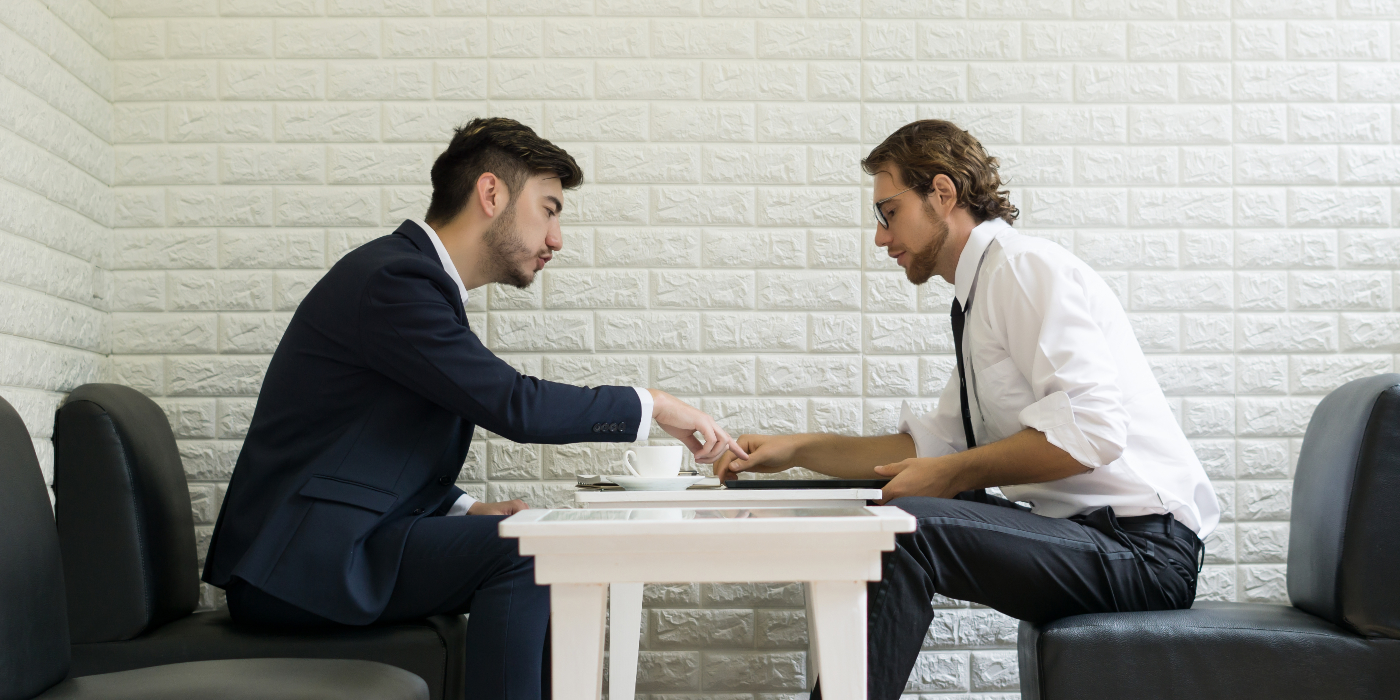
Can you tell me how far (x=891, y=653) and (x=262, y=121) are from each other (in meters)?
2.08

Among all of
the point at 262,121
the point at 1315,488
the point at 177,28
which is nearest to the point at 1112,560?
the point at 1315,488

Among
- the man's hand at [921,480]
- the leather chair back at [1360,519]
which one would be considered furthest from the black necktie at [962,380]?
the leather chair back at [1360,519]

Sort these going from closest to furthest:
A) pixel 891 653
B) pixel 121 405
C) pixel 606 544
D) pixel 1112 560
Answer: pixel 606 544 < pixel 891 653 < pixel 1112 560 < pixel 121 405

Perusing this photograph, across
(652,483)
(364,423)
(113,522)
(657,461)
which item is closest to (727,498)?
(652,483)

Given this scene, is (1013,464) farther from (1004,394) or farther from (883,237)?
(883,237)

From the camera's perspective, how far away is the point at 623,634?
2.18 metres

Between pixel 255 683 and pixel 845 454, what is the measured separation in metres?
1.44

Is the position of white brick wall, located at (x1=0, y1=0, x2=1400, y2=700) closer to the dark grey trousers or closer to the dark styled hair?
the dark styled hair

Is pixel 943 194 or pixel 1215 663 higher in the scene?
pixel 943 194

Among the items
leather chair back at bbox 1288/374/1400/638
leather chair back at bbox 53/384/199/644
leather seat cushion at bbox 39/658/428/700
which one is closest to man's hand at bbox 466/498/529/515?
leather chair back at bbox 53/384/199/644

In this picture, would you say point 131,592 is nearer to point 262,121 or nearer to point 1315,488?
point 262,121

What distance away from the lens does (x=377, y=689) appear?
138 cm

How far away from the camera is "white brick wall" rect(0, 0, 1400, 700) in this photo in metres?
2.62

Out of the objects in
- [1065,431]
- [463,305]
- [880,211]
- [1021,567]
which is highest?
[880,211]
